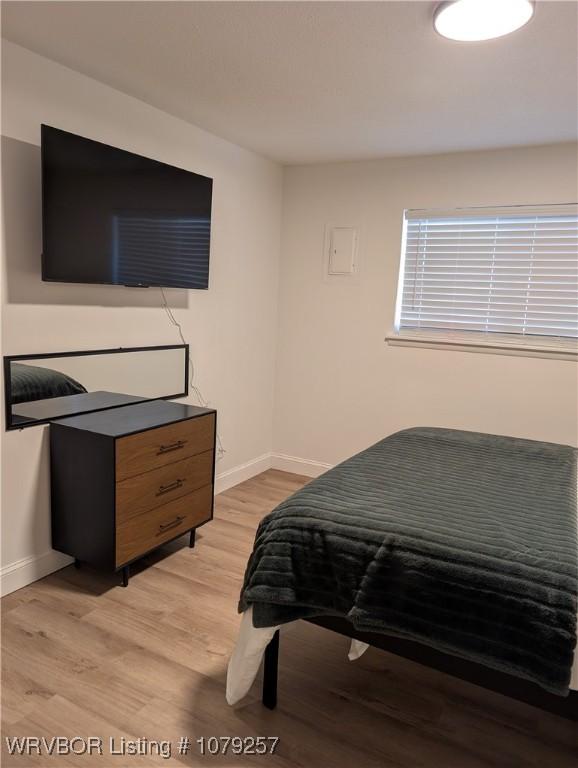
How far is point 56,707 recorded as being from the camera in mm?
1800

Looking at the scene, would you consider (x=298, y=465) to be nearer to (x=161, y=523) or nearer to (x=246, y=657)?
(x=161, y=523)

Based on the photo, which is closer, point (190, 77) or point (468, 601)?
point (468, 601)

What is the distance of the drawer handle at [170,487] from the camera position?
2.64m

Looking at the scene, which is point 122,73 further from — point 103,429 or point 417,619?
point 417,619

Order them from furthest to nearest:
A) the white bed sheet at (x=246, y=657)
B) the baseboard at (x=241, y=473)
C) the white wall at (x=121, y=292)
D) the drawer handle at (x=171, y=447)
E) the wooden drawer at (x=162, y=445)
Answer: the baseboard at (x=241, y=473) → the drawer handle at (x=171, y=447) → the wooden drawer at (x=162, y=445) → the white wall at (x=121, y=292) → the white bed sheet at (x=246, y=657)

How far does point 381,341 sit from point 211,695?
260 cm

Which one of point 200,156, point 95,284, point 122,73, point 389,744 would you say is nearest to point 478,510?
point 389,744

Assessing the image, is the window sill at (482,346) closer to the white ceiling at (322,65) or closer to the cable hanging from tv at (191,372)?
the white ceiling at (322,65)

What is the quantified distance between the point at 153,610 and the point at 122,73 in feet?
7.89

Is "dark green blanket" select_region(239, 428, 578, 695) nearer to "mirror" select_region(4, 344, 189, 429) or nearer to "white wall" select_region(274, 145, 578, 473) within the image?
"mirror" select_region(4, 344, 189, 429)

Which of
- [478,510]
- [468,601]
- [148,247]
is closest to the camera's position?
[468,601]

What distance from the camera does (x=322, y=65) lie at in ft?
7.27

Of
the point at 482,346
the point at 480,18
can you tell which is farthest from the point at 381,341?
the point at 480,18

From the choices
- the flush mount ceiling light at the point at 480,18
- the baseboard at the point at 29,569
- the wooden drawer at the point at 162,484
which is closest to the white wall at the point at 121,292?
the baseboard at the point at 29,569
